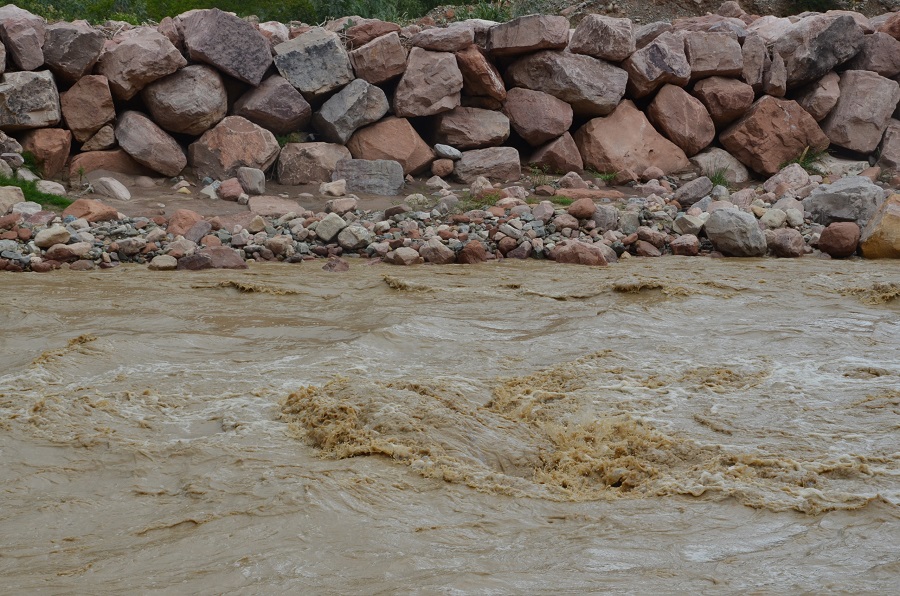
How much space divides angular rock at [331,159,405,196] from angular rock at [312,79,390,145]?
0.46 metres

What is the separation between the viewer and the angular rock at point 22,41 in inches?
382

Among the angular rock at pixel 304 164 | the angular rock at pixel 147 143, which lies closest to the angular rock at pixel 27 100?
the angular rock at pixel 147 143

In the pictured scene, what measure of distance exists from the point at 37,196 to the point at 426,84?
445 cm

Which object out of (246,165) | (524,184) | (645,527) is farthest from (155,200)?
(645,527)

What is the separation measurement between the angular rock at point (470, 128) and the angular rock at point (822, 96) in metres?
4.08

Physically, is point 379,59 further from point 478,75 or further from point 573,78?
point 573,78

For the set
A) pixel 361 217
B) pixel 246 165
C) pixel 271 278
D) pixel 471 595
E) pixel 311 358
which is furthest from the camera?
Answer: pixel 246 165

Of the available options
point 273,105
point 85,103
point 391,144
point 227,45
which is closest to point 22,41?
point 85,103

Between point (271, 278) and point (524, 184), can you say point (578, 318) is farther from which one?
point (524, 184)

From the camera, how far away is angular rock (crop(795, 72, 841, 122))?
12.1 metres

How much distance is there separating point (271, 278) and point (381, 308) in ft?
5.15

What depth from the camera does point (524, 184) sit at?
11.1m

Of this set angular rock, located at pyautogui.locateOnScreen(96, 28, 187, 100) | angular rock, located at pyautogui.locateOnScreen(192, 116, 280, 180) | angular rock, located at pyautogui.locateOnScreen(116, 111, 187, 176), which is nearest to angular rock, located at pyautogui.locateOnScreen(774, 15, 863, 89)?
angular rock, located at pyautogui.locateOnScreen(192, 116, 280, 180)

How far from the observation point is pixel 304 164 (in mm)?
10656
